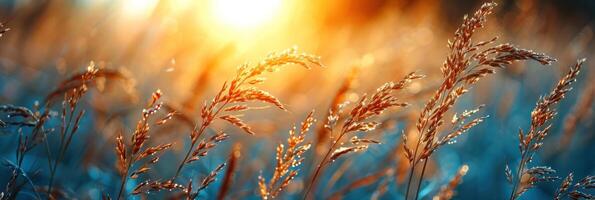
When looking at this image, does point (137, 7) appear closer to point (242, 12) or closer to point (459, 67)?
point (242, 12)

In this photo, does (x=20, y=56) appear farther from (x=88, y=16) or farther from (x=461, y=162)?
(x=461, y=162)

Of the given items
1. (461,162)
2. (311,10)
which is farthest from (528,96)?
(311,10)

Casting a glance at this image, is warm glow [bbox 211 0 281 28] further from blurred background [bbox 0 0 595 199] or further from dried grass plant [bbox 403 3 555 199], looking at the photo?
dried grass plant [bbox 403 3 555 199]

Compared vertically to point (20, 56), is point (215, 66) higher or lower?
lower

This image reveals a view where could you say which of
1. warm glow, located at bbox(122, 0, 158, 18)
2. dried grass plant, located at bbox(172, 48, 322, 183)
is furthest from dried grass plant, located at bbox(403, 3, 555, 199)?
warm glow, located at bbox(122, 0, 158, 18)

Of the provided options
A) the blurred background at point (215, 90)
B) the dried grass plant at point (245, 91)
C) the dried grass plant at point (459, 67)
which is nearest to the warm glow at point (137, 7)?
the blurred background at point (215, 90)

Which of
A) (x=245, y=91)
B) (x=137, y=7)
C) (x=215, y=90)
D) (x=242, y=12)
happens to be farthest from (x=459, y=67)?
(x=242, y=12)

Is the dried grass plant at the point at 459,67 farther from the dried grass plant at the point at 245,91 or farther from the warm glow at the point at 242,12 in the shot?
the warm glow at the point at 242,12
